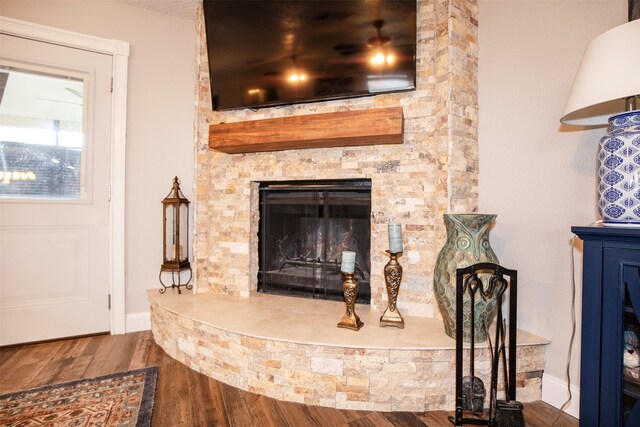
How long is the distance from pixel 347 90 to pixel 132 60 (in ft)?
6.03

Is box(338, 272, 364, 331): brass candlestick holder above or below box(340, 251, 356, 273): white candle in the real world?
below

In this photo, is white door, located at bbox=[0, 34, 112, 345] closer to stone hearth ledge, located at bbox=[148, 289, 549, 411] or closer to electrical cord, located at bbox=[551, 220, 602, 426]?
stone hearth ledge, located at bbox=[148, 289, 549, 411]

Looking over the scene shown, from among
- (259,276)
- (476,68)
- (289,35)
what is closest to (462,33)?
(476,68)

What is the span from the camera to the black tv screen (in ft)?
6.49

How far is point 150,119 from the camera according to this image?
2.73 meters

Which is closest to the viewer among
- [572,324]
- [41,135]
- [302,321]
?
[572,324]

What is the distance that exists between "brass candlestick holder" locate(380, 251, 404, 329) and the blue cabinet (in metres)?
0.84

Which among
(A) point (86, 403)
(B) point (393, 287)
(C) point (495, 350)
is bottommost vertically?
(A) point (86, 403)

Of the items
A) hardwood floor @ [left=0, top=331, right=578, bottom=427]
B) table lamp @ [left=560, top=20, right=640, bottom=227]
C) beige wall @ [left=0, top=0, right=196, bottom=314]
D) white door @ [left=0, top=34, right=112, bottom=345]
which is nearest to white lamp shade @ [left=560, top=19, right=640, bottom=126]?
table lamp @ [left=560, top=20, right=640, bottom=227]

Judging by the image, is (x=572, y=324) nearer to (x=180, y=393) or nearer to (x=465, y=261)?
(x=465, y=261)

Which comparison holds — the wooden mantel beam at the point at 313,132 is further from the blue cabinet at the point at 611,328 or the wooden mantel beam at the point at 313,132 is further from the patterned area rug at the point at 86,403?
the patterned area rug at the point at 86,403

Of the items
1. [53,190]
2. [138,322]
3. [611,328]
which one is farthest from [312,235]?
[53,190]

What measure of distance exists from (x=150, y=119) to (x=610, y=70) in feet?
9.48

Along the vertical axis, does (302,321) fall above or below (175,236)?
below
